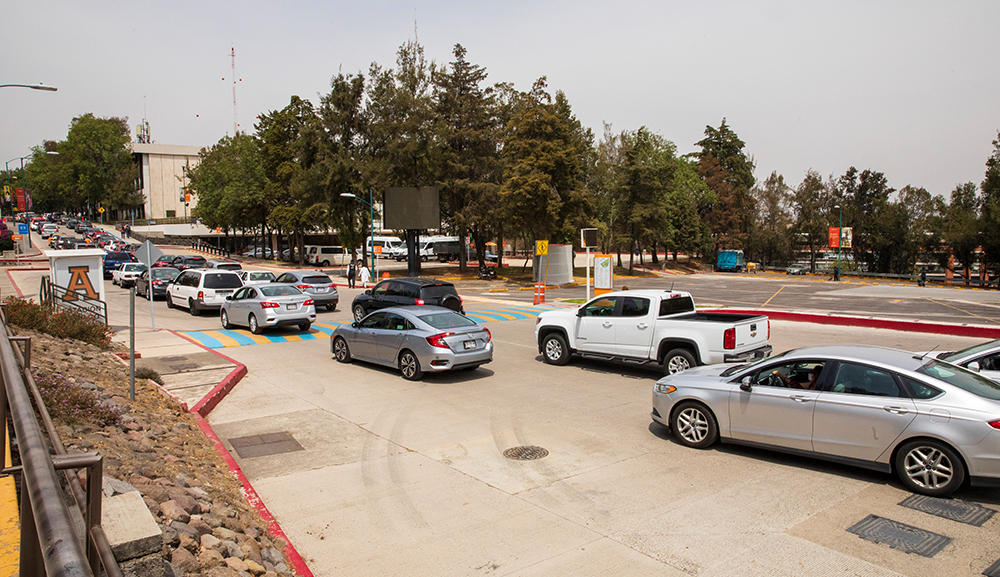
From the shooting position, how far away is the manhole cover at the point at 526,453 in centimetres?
839

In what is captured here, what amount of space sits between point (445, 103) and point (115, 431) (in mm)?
50107

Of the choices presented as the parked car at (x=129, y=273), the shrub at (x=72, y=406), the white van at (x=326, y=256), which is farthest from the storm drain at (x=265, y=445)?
the white van at (x=326, y=256)

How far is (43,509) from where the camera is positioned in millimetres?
1909

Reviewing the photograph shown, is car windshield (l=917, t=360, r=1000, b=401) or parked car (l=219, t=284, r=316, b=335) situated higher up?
car windshield (l=917, t=360, r=1000, b=401)

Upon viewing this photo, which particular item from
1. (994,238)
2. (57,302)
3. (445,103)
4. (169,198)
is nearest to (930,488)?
(57,302)

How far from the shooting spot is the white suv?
2475cm

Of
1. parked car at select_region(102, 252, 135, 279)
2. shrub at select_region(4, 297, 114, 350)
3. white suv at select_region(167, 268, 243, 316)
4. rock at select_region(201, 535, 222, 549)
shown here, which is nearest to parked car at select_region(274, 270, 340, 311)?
white suv at select_region(167, 268, 243, 316)

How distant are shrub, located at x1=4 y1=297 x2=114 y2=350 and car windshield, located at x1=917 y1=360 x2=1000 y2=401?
1581cm

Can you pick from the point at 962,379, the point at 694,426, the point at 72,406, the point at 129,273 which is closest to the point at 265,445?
the point at 72,406

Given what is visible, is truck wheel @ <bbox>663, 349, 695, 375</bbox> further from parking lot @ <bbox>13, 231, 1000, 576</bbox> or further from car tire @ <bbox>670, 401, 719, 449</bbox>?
car tire @ <bbox>670, 401, 719, 449</bbox>

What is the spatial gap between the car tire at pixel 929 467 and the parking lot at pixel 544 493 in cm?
24

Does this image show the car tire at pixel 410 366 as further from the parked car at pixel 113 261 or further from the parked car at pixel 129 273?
the parked car at pixel 113 261

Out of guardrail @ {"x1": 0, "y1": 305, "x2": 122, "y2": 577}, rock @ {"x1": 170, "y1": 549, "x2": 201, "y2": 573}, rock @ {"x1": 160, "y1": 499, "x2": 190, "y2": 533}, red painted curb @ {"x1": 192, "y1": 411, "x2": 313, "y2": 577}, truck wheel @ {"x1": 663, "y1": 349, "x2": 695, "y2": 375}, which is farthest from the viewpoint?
truck wheel @ {"x1": 663, "y1": 349, "x2": 695, "y2": 375}

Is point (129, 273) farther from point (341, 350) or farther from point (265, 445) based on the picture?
point (265, 445)
